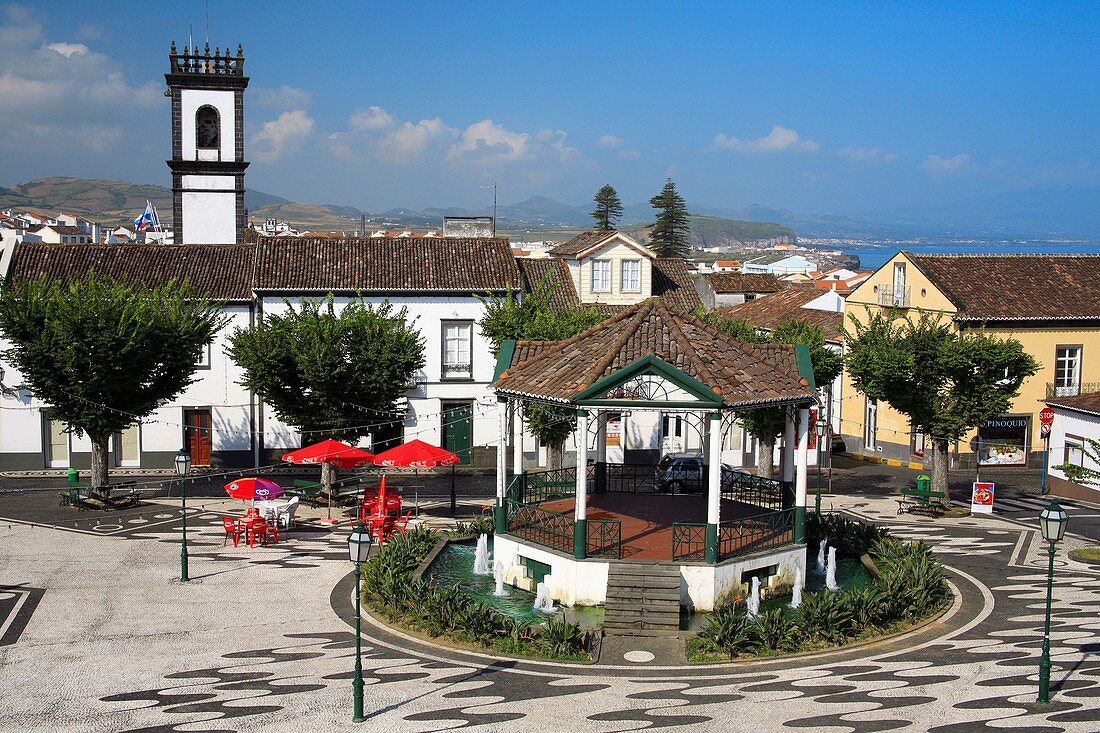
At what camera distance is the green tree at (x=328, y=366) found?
3738 centimetres

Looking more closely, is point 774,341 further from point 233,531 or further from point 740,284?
point 740,284

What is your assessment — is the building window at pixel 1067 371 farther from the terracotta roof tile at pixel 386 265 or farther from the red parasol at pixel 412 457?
the red parasol at pixel 412 457

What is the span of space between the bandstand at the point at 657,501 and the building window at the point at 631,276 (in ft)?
76.5

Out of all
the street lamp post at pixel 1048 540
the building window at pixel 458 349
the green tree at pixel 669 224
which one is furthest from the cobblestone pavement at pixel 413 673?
the green tree at pixel 669 224

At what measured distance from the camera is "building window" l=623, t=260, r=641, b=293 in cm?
5259

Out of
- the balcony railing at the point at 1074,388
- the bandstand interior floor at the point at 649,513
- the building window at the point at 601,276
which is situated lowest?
the bandstand interior floor at the point at 649,513

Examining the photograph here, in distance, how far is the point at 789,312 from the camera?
199 feet

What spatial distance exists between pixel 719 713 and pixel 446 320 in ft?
100

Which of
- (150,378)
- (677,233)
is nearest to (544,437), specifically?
(150,378)

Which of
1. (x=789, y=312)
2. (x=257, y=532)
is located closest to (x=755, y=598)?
(x=257, y=532)

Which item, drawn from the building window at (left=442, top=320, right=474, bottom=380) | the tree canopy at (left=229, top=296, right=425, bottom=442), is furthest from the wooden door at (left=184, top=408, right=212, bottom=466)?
the building window at (left=442, top=320, right=474, bottom=380)

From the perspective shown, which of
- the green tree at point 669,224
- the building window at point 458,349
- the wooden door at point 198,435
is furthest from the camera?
the green tree at point 669,224

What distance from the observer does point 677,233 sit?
117 m

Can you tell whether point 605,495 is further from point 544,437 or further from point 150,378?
point 150,378
